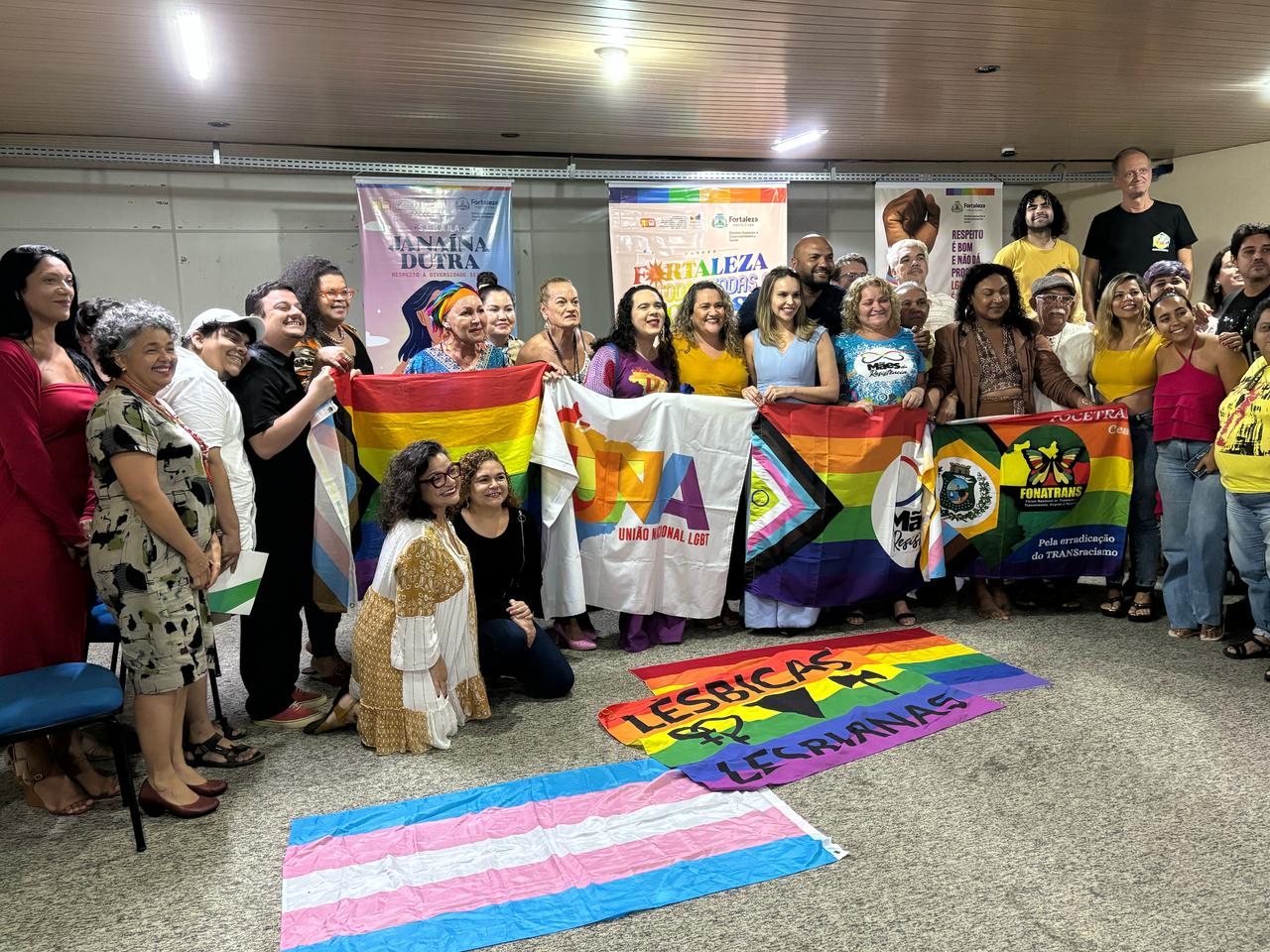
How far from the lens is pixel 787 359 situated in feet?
13.3

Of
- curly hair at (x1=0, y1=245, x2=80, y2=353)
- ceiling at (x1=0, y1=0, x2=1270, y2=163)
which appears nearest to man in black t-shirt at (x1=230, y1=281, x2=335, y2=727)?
curly hair at (x1=0, y1=245, x2=80, y2=353)

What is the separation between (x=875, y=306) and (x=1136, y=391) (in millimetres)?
1297

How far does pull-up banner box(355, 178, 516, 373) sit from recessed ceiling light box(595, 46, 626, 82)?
1967 millimetres

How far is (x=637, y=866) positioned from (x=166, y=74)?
4.85m

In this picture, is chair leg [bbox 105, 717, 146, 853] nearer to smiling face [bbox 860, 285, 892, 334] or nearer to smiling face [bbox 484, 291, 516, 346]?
smiling face [bbox 484, 291, 516, 346]

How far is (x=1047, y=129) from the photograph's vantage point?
7281mm

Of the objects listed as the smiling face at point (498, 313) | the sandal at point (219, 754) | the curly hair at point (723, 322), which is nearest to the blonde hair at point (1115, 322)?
the curly hair at point (723, 322)

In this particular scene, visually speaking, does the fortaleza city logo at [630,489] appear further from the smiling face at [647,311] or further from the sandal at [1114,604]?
the sandal at [1114,604]

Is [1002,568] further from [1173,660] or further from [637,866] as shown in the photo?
[637,866]

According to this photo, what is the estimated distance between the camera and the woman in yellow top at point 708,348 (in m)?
4.09

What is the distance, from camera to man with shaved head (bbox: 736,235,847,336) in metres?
4.45

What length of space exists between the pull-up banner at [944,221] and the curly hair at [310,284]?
6.18m

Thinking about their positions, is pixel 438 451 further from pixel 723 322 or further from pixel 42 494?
pixel 723 322

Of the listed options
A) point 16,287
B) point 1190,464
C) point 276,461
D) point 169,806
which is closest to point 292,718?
point 169,806
